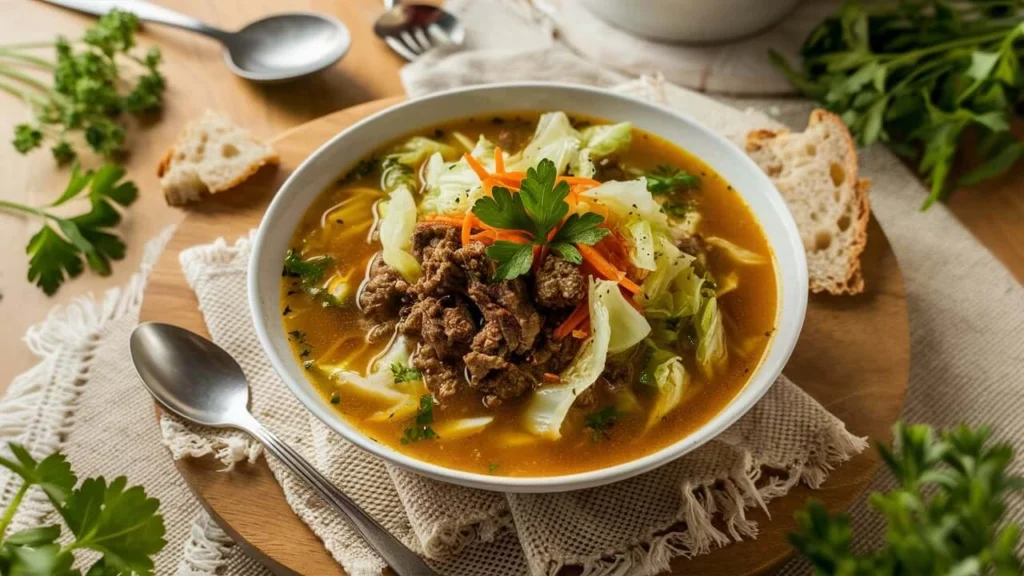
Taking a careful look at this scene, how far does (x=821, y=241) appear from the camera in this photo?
13.2ft

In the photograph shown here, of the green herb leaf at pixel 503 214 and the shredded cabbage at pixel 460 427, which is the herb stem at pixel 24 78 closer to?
the green herb leaf at pixel 503 214

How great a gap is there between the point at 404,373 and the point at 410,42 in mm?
2792

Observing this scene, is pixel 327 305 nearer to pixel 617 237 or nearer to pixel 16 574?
pixel 617 237

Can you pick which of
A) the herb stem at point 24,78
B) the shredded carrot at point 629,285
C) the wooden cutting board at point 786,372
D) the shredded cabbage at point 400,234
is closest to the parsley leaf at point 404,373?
the shredded cabbage at point 400,234

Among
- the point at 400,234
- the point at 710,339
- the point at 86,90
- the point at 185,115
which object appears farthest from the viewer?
the point at 185,115

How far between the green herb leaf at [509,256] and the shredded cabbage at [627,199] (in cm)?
46

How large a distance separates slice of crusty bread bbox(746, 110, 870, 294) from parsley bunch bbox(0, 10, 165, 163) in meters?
3.47

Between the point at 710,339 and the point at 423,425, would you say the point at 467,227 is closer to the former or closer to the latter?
the point at 423,425

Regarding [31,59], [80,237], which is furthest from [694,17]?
[31,59]

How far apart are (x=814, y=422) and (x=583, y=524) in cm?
100

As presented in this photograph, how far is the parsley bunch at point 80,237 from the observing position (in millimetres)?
4059

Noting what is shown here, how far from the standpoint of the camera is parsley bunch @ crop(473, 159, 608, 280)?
10.0 ft

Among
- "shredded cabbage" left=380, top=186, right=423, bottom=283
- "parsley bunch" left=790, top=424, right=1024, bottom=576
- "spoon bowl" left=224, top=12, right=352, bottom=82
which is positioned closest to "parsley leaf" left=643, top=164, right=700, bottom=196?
"shredded cabbage" left=380, top=186, right=423, bottom=283

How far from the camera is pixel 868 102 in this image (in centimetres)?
474
